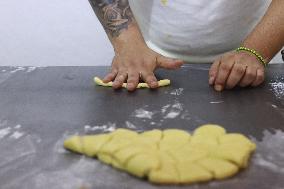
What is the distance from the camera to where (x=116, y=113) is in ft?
3.39

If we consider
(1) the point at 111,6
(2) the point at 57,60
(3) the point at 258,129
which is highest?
(1) the point at 111,6

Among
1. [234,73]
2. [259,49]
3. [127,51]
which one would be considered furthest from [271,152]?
[127,51]

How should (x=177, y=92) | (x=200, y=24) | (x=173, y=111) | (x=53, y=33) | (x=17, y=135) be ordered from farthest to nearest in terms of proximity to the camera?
(x=53, y=33), (x=200, y=24), (x=177, y=92), (x=173, y=111), (x=17, y=135)

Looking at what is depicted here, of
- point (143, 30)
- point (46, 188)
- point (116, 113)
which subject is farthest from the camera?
point (143, 30)

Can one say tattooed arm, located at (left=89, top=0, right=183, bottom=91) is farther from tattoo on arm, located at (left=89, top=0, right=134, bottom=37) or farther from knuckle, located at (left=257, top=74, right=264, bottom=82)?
knuckle, located at (left=257, top=74, right=264, bottom=82)

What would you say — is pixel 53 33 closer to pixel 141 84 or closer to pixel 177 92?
pixel 141 84

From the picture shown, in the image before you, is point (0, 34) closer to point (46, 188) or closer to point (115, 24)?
point (115, 24)

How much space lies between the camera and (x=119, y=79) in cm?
125

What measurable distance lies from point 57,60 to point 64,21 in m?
0.21

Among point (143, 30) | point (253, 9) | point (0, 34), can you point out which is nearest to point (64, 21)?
point (0, 34)

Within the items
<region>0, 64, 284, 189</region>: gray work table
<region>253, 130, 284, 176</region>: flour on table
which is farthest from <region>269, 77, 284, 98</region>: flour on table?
<region>253, 130, 284, 176</region>: flour on table

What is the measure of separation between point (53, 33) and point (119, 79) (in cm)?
116

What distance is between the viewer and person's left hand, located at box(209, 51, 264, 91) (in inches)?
47.0

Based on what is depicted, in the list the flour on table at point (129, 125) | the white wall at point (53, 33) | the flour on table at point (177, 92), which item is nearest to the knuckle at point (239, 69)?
the flour on table at point (177, 92)
